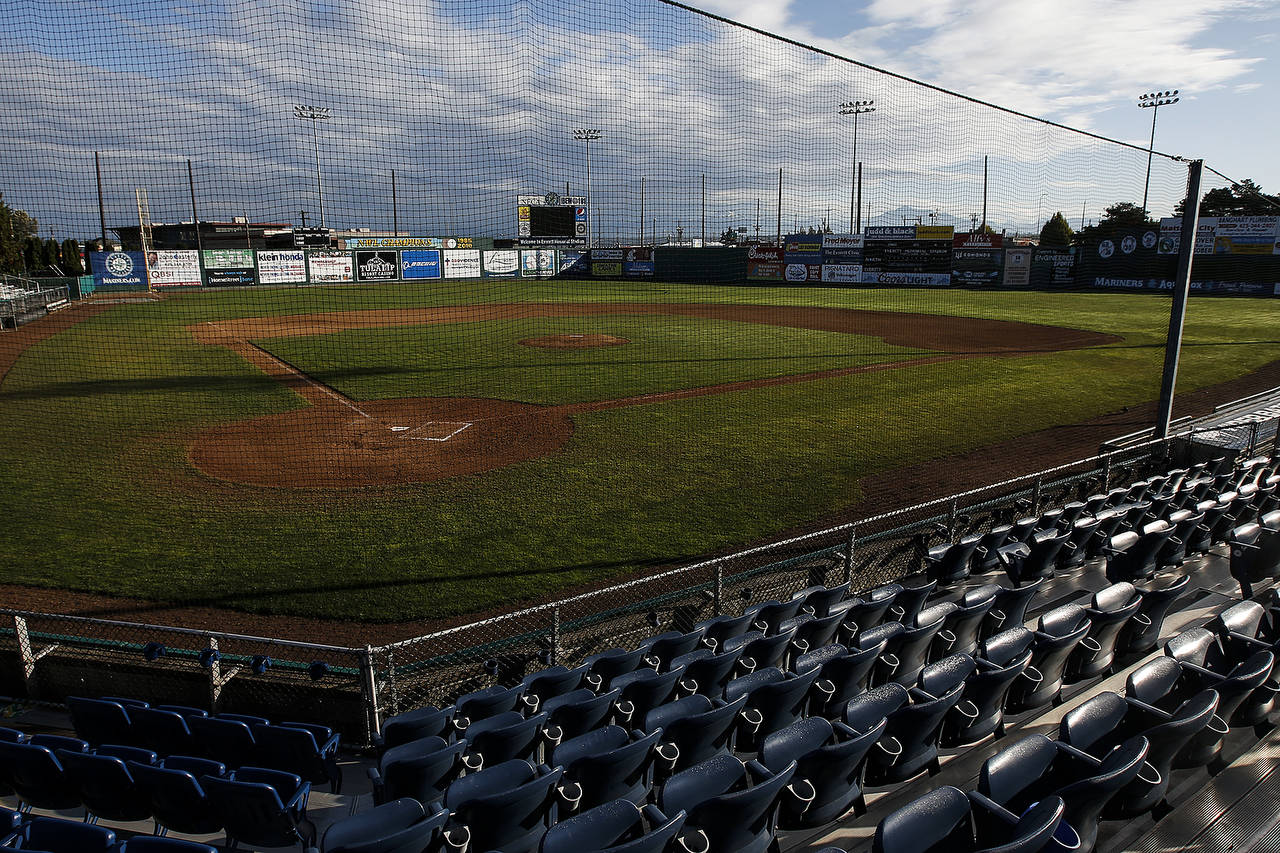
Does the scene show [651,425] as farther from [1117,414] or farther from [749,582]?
[1117,414]

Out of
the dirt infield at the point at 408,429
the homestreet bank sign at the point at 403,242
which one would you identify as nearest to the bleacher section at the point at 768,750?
the dirt infield at the point at 408,429

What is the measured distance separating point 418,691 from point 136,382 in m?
18.4

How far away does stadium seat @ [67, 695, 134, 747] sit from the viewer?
4906mm

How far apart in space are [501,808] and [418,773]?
0.75 metres

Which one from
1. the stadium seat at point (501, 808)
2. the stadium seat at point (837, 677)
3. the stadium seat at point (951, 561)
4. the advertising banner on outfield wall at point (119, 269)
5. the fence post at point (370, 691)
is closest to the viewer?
the stadium seat at point (501, 808)

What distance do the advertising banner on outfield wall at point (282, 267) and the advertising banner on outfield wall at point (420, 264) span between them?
5634 mm

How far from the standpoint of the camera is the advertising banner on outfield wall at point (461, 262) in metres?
49.6

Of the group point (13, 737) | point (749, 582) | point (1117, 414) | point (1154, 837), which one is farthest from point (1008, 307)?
point (13, 737)

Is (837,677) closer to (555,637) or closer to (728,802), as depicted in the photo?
(728,802)

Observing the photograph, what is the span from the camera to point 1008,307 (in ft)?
119

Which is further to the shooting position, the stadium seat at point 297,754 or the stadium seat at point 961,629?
the stadium seat at point 961,629

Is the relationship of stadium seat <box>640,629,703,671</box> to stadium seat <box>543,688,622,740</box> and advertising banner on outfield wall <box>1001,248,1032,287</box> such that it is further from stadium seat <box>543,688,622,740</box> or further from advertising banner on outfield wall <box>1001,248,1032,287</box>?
advertising banner on outfield wall <box>1001,248,1032,287</box>

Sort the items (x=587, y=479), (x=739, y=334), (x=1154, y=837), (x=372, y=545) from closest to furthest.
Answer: (x=1154, y=837)
(x=372, y=545)
(x=587, y=479)
(x=739, y=334)

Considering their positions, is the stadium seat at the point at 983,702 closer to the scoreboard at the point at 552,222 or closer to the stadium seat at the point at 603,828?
the stadium seat at the point at 603,828
